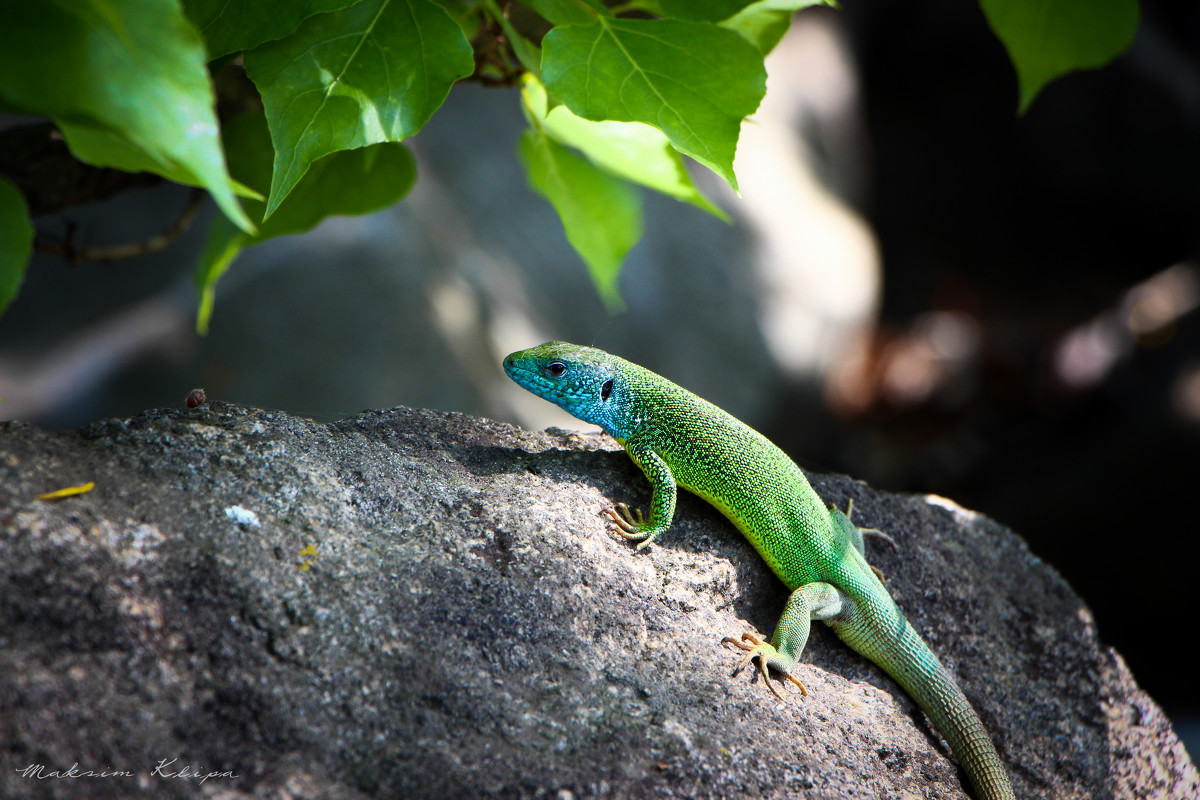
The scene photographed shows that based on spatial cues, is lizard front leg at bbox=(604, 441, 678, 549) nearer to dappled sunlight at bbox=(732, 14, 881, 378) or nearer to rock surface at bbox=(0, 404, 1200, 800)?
rock surface at bbox=(0, 404, 1200, 800)

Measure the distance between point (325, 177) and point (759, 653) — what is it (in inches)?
67.3

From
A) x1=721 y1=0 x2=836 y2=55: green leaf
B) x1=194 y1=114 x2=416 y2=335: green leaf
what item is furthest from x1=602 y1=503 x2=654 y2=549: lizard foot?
x1=721 y1=0 x2=836 y2=55: green leaf

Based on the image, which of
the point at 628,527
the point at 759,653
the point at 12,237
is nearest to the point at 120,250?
the point at 12,237

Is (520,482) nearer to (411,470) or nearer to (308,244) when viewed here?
(411,470)

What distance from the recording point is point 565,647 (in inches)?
81.4

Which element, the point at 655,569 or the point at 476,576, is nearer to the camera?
the point at 476,576

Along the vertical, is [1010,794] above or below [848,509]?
below

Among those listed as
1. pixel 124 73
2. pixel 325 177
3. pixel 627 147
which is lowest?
pixel 325 177

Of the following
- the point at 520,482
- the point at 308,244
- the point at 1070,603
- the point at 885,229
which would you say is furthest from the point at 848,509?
the point at 885,229

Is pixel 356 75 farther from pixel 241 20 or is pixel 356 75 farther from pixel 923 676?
pixel 923 676

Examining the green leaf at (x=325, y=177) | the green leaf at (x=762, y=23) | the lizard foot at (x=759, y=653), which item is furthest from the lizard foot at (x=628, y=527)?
the green leaf at (x=762, y=23)

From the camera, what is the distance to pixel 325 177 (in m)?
2.18

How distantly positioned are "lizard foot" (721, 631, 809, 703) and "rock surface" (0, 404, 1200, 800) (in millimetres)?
40

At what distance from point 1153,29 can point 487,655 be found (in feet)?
31.2
